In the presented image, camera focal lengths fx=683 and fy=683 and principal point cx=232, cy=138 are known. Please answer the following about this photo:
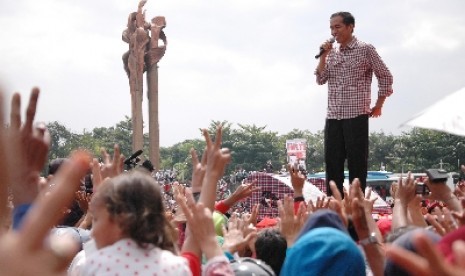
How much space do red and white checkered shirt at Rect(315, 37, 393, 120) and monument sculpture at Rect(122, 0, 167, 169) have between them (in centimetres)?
2010

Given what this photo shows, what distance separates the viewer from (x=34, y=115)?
72.4 inches

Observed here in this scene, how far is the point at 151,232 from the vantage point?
2.18m

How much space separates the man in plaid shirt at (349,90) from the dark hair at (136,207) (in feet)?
12.7

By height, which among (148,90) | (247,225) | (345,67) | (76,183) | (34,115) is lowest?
(247,225)

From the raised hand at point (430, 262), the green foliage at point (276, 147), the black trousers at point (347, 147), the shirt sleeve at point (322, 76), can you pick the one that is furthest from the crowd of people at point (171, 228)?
the green foliage at point (276, 147)

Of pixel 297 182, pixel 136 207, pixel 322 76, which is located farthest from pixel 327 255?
pixel 322 76

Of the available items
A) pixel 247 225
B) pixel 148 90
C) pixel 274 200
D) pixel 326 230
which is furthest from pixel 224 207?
pixel 148 90

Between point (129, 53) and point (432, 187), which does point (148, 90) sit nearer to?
point (129, 53)

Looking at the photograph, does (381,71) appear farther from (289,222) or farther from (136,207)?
(136,207)

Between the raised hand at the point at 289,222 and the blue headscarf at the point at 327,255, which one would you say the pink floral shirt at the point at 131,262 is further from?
the raised hand at the point at 289,222

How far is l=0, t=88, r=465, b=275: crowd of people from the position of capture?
43.8 inches

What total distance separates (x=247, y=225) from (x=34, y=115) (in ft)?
6.74

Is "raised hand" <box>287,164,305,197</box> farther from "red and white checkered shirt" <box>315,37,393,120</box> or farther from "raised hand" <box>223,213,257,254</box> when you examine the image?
"red and white checkered shirt" <box>315,37,393,120</box>

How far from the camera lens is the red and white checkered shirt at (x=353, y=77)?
19.4ft
